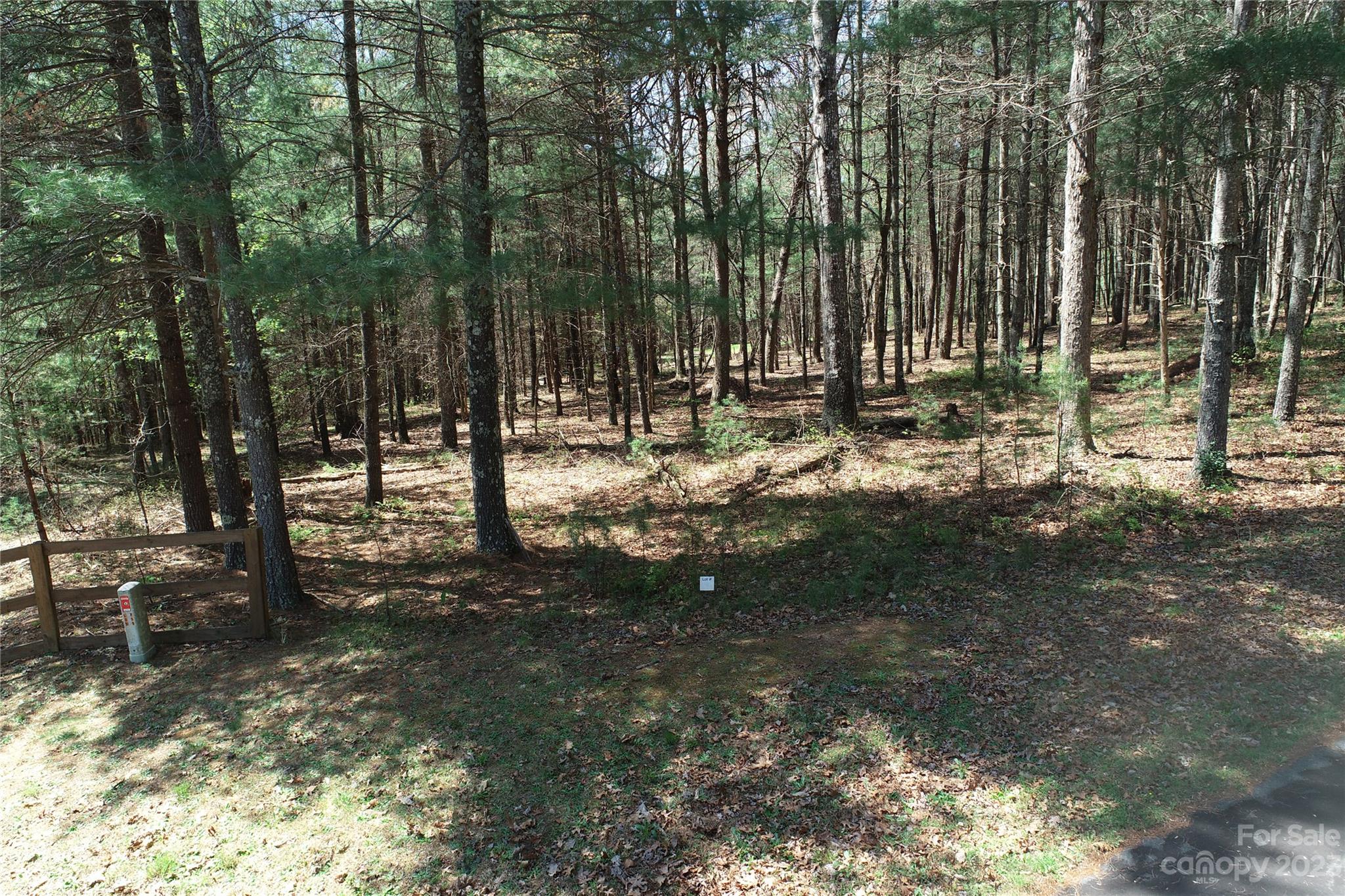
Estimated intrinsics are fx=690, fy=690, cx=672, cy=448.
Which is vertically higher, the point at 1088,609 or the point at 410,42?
the point at 410,42

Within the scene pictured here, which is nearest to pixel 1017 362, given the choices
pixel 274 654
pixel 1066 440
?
pixel 1066 440

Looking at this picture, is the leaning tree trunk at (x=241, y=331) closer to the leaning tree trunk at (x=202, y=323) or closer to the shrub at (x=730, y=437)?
the leaning tree trunk at (x=202, y=323)

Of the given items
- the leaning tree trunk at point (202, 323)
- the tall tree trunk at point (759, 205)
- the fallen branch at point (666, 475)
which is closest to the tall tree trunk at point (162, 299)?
the leaning tree trunk at point (202, 323)

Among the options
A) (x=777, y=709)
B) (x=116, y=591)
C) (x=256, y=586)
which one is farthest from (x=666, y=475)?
(x=116, y=591)

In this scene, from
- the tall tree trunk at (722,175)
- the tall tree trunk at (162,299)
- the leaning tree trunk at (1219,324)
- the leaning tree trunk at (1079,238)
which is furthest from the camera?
the tall tree trunk at (722,175)

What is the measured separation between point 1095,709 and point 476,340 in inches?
291

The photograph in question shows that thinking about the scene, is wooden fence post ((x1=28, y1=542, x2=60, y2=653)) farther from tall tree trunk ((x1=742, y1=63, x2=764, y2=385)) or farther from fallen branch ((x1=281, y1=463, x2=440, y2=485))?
fallen branch ((x1=281, y1=463, x2=440, y2=485))

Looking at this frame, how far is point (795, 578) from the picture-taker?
26.5ft

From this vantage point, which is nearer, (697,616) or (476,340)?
(697,616)

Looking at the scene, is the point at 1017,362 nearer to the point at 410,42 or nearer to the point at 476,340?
the point at 476,340

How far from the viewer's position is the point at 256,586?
705 cm

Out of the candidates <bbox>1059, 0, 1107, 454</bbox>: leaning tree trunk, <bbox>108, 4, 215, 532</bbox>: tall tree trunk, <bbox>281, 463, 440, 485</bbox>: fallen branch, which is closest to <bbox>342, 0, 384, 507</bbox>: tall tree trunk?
<bbox>108, 4, 215, 532</bbox>: tall tree trunk

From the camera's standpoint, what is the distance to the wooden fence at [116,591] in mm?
6648

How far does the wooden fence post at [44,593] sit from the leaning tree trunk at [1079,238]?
1177cm
